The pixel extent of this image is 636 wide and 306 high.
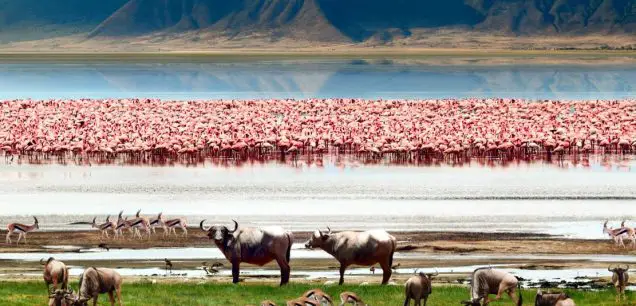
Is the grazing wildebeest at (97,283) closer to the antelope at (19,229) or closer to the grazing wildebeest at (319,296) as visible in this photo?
the grazing wildebeest at (319,296)

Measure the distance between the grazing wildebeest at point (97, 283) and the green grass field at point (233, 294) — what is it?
3.22 ft

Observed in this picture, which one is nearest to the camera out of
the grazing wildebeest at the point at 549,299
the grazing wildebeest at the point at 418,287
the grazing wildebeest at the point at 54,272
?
the grazing wildebeest at the point at 549,299

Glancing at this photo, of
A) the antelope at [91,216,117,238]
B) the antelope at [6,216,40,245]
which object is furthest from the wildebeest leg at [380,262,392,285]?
the antelope at [6,216,40,245]

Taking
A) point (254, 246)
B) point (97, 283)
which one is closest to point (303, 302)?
point (97, 283)

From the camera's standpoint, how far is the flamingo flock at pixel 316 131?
1570 inches

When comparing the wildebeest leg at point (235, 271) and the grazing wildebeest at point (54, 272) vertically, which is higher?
the grazing wildebeest at point (54, 272)

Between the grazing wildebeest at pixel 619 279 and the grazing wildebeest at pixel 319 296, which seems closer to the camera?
the grazing wildebeest at pixel 319 296

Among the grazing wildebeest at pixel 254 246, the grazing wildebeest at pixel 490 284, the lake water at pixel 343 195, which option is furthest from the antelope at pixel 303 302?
the lake water at pixel 343 195

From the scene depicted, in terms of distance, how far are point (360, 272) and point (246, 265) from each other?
6.21ft

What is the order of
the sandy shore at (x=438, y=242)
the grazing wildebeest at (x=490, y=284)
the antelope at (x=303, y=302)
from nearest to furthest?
the antelope at (x=303, y=302), the grazing wildebeest at (x=490, y=284), the sandy shore at (x=438, y=242)

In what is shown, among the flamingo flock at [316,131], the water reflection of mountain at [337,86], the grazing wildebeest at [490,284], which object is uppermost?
the water reflection of mountain at [337,86]

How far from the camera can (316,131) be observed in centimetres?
4456

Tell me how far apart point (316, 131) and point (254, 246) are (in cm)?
2523

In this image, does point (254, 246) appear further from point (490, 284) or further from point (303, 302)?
point (303, 302)
